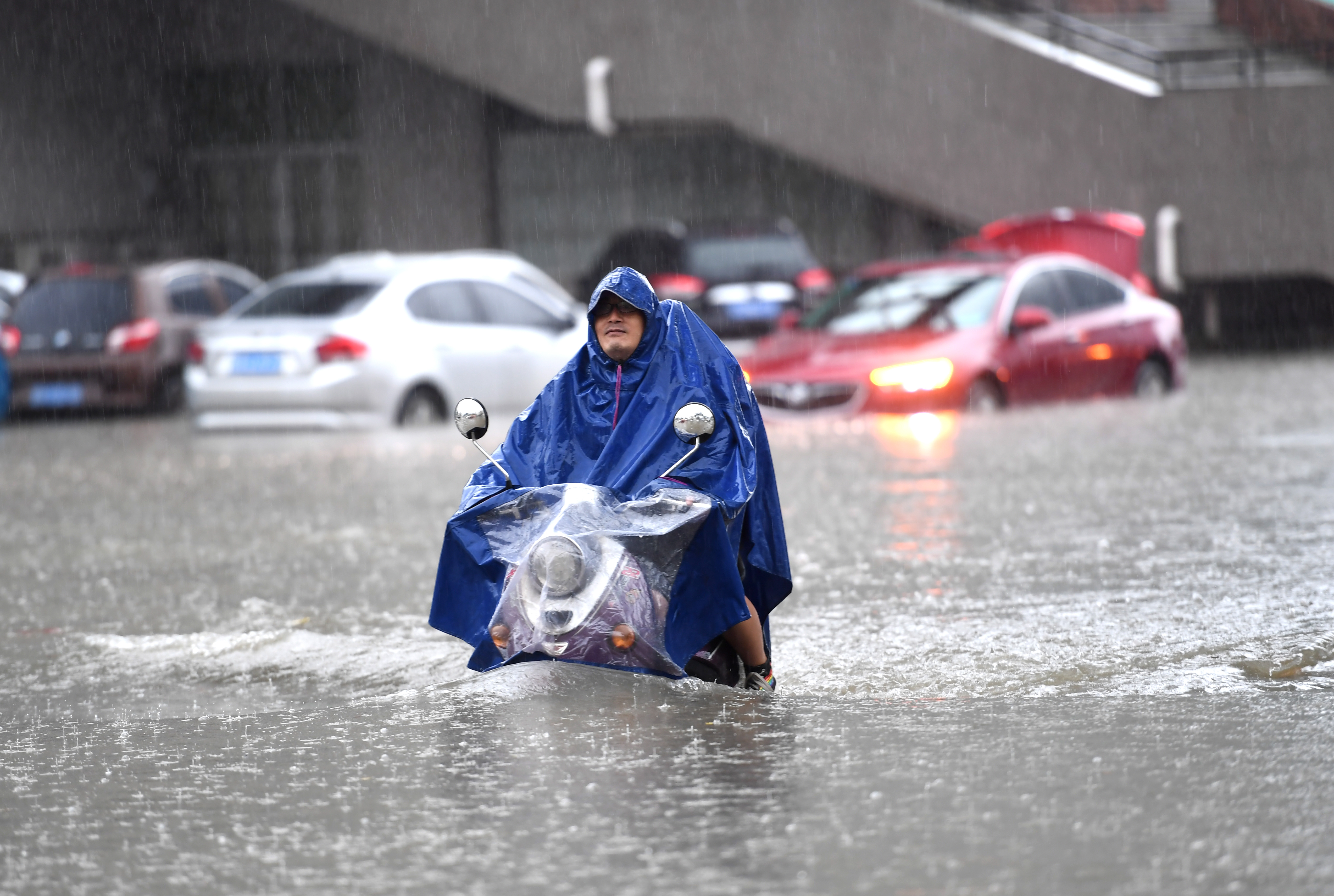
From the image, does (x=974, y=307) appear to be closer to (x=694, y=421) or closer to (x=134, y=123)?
(x=694, y=421)

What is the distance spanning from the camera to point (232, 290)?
22688 mm

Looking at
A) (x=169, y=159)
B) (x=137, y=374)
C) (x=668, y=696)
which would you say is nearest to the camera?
(x=668, y=696)

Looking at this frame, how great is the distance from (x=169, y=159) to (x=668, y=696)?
88.9 feet

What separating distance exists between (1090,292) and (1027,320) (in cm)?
157

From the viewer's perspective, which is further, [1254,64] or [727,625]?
[1254,64]

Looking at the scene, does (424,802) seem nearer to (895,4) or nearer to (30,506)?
(30,506)

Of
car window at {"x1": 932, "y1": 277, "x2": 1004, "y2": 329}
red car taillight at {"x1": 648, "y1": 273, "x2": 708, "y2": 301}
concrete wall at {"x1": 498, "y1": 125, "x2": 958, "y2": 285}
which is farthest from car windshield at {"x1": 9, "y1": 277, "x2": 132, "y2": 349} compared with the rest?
concrete wall at {"x1": 498, "y1": 125, "x2": 958, "y2": 285}

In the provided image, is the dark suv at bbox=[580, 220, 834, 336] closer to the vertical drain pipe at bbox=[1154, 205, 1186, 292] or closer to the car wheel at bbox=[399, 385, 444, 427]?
the vertical drain pipe at bbox=[1154, 205, 1186, 292]

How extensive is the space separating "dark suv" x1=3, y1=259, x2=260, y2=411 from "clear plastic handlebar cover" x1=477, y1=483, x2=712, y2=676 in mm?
14799

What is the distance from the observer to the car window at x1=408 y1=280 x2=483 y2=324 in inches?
674

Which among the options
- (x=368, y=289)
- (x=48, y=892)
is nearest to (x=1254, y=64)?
(x=368, y=289)

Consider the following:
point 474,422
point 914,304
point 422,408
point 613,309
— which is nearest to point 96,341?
point 422,408

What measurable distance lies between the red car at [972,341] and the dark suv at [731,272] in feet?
11.1

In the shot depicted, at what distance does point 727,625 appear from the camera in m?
5.60
